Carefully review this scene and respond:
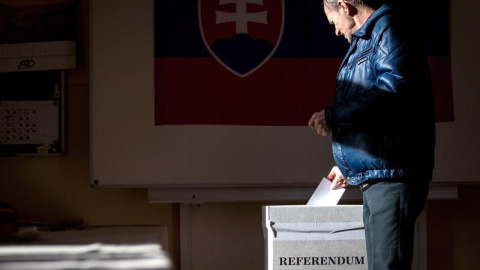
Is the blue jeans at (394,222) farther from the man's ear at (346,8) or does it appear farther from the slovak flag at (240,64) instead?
the slovak flag at (240,64)

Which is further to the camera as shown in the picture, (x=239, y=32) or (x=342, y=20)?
(x=239, y=32)

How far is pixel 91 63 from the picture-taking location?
2729mm

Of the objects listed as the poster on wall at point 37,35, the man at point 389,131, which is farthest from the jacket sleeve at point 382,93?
the poster on wall at point 37,35

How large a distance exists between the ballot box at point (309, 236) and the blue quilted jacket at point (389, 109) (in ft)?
1.44

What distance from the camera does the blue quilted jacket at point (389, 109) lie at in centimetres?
153

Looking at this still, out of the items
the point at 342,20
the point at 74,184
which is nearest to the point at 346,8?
the point at 342,20

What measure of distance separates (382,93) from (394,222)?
13.1 inches

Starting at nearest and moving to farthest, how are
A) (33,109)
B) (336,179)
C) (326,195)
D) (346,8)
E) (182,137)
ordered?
(346,8), (336,179), (326,195), (182,137), (33,109)

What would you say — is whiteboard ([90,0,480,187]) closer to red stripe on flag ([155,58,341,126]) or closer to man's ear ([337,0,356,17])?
red stripe on flag ([155,58,341,126])

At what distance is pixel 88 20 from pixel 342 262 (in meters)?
1.68

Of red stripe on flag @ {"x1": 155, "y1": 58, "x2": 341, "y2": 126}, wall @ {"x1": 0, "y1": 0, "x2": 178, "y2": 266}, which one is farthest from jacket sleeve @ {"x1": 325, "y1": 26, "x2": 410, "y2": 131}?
wall @ {"x1": 0, "y1": 0, "x2": 178, "y2": 266}

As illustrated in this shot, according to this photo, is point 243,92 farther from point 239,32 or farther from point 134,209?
point 134,209

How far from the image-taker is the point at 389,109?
61.0 inches

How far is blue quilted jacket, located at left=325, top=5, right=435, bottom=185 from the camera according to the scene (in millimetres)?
1532
